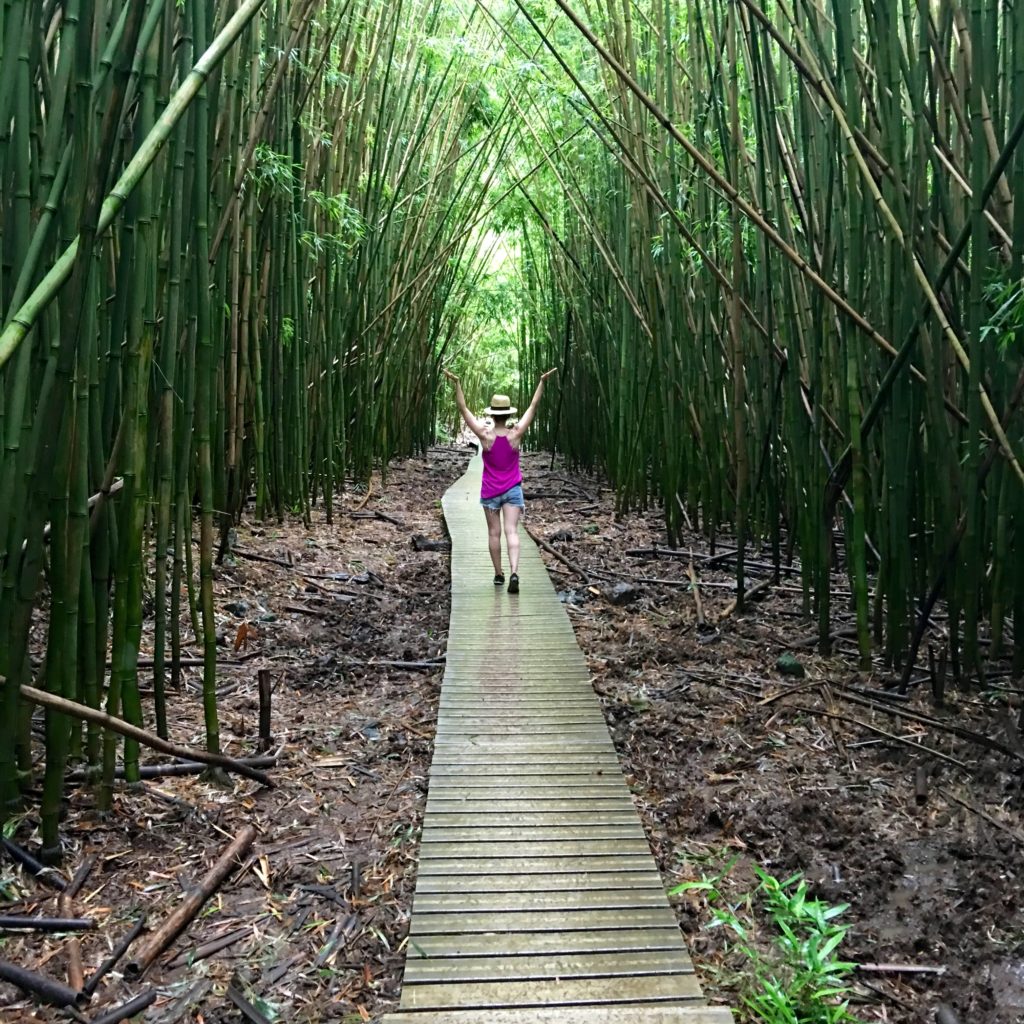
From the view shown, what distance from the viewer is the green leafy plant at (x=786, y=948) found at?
119 centimetres

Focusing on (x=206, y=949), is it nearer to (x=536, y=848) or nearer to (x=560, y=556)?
(x=536, y=848)

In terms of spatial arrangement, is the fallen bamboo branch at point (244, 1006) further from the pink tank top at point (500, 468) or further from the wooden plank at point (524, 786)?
the pink tank top at point (500, 468)

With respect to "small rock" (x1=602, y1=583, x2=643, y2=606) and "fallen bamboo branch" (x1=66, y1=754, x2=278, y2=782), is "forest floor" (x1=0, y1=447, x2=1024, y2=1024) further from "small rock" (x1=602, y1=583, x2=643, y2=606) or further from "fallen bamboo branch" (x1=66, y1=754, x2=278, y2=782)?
"small rock" (x1=602, y1=583, x2=643, y2=606)

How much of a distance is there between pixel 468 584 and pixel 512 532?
272 millimetres

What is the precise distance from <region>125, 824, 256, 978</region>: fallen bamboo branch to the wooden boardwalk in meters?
0.32

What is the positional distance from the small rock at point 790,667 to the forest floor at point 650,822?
0.7 inches

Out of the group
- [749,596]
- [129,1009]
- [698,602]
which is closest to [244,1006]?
[129,1009]

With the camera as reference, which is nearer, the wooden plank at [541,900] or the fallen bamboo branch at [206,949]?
the fallen bamboo branch at [206,949]

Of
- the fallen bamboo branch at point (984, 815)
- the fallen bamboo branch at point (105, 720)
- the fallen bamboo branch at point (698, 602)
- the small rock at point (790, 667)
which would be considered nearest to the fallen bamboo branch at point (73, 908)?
the fallen bamboo branch at point (105, 720)

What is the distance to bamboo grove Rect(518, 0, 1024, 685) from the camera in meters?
1.70

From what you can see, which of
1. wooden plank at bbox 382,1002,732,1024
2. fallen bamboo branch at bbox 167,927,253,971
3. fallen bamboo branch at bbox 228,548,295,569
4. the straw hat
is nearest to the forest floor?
fallen bamboo branch at bbox 167,927,253,971

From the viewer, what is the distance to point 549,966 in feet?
4.17

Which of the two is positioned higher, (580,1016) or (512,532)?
(512,532)

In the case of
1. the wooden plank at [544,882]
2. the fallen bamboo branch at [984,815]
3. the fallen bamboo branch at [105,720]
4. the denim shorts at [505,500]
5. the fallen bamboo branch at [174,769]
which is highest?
the denim shorts at [505,500]
